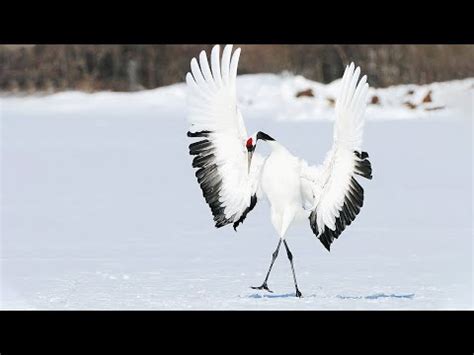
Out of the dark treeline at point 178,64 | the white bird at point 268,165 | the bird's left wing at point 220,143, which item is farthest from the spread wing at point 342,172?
the dark treeline at point 178,64

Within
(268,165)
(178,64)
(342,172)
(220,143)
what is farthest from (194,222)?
(178,64)

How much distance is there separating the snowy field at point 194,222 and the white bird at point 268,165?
42cm

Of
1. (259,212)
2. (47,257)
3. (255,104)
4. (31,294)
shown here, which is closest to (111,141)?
(255,104)

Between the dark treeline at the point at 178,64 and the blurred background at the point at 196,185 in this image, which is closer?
the blurred background at the point at 196,185

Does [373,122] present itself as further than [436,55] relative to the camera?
No

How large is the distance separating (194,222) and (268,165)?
6.86ft

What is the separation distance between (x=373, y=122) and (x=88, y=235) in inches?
244

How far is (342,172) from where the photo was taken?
5.26m

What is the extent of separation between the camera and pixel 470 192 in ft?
27.5

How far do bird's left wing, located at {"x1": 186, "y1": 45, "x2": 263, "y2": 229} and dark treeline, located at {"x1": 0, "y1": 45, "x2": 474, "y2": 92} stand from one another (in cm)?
836

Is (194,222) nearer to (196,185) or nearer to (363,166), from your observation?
(196,185)

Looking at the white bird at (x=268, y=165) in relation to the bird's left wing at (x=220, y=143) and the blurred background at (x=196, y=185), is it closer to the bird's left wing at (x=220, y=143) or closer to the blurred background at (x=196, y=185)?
the bird's left wing at (x=220, y=143)

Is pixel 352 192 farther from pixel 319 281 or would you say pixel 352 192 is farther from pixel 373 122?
pixel 373 122

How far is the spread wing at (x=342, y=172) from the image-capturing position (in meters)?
5.17
